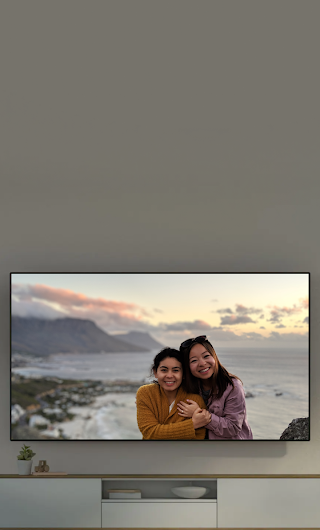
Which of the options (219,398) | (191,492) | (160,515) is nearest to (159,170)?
(219,398)

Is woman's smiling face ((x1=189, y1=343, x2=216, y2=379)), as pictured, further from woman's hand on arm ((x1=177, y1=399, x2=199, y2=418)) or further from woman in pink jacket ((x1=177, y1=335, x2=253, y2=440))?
woman's hand on arm ((x1=177, y1=399, x2=199, y2=418))

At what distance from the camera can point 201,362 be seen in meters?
3.44

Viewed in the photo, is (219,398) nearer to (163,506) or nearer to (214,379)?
(214,379)

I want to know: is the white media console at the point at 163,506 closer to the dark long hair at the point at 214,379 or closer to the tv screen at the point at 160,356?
the tv screen at the point at 160,356

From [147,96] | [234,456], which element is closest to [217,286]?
[234,456]

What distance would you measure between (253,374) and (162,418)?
2.06 ft

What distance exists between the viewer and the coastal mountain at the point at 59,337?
11.4 feet

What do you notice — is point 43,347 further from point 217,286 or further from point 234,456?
point 234,456

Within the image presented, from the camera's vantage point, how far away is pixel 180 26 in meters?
3.44

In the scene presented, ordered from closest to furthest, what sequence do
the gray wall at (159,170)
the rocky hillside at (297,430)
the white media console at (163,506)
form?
the white media console at (163,506), the rocky hillside at (297,430), the gray wall at (159,170)

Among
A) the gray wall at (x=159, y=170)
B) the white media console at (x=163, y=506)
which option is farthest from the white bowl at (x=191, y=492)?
the gray wall at (x=159, y=170)

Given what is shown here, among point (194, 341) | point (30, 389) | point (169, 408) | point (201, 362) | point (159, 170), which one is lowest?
point (169, 408)

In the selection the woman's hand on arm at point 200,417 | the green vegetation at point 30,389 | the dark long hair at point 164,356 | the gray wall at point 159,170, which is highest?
the gray wall at point 159,170

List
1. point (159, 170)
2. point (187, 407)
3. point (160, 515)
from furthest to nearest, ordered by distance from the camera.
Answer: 1. point (159, 170)
2. point (187, 407)
3. point (160, 515)
